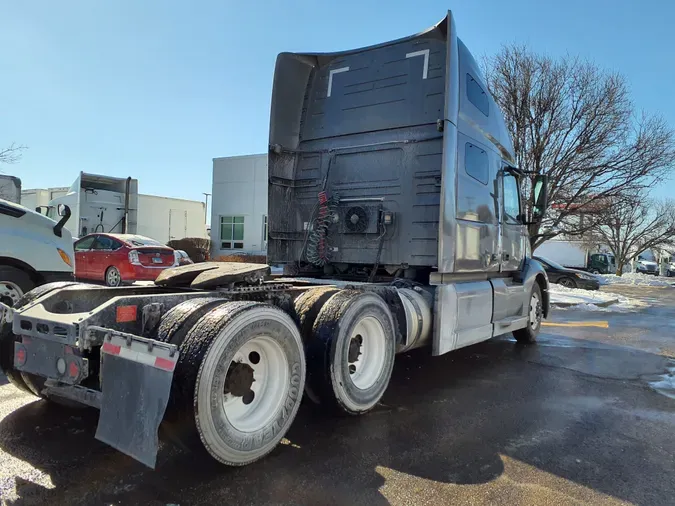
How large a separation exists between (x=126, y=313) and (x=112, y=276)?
1092cm

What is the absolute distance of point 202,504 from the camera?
9.07 ft

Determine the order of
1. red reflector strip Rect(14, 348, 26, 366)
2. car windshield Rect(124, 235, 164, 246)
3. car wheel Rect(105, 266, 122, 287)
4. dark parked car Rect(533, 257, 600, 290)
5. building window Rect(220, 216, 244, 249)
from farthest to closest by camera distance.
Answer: building window Rect(220, 216, 244, 249) < dark parked car Rect(533, 257, 600, 290) < car windshield Rect(124, 235, 164, 246) < car wheel Rect(105, 266, 122, 287) < red reflector strip Rect(14, 348, 26, 366)

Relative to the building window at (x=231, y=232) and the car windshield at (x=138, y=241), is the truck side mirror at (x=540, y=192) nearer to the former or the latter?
the car windshield at (x=138, y=241)

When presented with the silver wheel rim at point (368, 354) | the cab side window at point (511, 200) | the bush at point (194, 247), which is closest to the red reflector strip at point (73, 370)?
the silver wheel rim at point (368, 354)

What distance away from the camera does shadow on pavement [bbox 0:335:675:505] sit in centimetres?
296

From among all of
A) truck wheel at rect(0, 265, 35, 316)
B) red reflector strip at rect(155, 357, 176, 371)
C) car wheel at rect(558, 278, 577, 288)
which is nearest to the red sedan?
truck wheel at rect(0, 265, 35, 316)

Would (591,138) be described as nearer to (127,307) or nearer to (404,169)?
(404,169)

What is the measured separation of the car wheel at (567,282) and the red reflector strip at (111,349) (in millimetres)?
21032

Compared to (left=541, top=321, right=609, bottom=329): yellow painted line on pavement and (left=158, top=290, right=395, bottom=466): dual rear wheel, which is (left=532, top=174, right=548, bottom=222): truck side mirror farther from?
(left=541, top=321, right=609, bottom=329): yellow painted line on pavement

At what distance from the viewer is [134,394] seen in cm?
278

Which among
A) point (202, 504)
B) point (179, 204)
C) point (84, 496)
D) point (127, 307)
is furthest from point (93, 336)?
point (179, 204)

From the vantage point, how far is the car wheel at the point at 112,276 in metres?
13.0

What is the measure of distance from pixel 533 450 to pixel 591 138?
14892 mm

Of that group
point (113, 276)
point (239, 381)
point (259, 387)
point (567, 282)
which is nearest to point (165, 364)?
point (239, 381)
